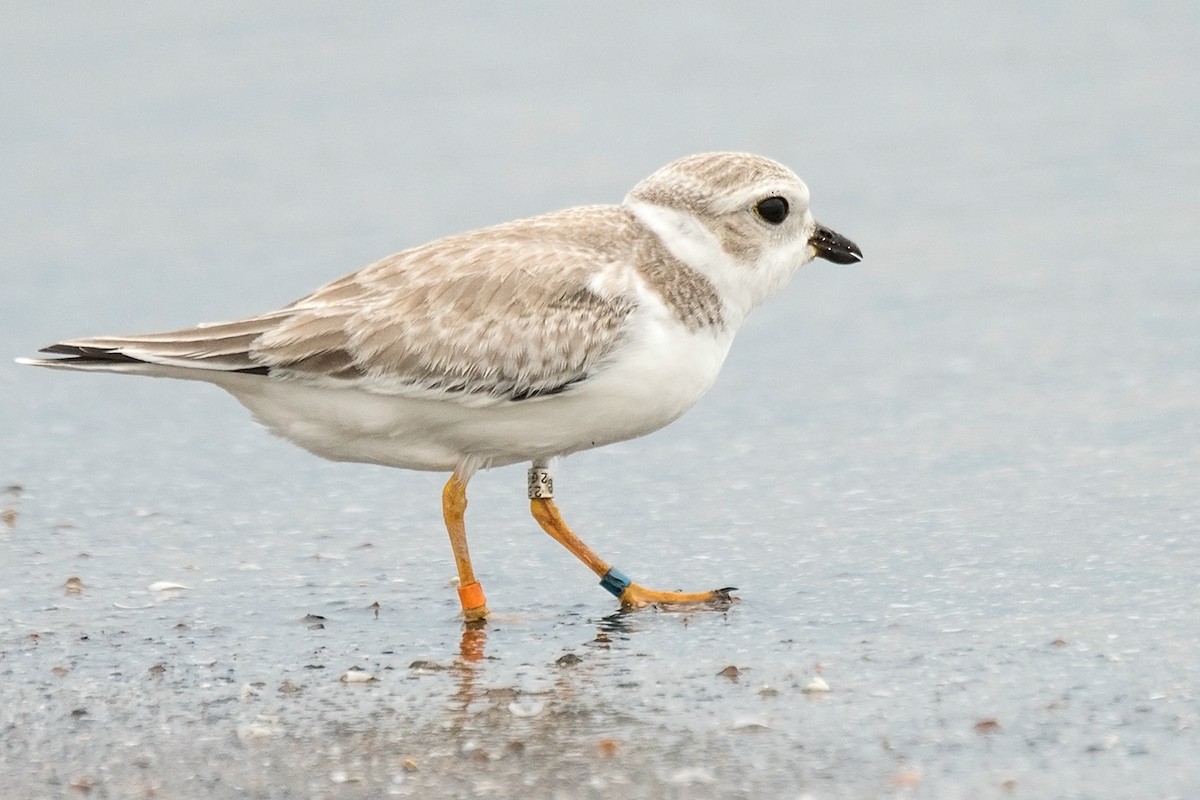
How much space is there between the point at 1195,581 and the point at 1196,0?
9.73 metres

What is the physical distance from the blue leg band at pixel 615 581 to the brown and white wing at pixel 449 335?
2.33ft

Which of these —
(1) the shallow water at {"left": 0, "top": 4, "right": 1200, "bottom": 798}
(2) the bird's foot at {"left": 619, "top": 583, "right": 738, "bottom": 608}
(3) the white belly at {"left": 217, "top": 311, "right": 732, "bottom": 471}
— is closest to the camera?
(1) the shallow water at {"left": 0, "top": 4, "right": 1200, "bottom": 798}

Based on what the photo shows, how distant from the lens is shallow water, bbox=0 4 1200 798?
5195 mm

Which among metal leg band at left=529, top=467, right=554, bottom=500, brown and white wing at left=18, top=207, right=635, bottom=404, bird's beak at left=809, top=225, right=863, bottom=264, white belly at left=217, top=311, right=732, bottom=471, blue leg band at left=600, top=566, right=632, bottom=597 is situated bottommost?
blue leg band at left=600, top=566, right=632, bottom=597

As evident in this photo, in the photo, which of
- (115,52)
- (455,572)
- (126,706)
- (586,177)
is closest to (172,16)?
(115,52)

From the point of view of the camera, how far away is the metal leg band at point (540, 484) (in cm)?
680

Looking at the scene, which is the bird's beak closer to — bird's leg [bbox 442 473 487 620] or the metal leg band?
Result: the metal leg band

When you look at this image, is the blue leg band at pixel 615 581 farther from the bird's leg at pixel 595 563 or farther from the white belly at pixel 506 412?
the white belly at pixel 506 412

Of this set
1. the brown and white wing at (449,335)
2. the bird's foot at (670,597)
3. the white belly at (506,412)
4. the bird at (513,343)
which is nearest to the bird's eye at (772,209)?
the bird at (513,343)

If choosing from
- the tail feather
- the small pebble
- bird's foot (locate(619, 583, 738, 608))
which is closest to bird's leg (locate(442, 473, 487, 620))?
bird's foot (locate(619, 583, 738, 608))

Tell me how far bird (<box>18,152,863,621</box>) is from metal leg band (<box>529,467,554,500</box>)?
0.23 metres

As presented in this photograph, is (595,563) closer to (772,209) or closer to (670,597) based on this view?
(670,597)

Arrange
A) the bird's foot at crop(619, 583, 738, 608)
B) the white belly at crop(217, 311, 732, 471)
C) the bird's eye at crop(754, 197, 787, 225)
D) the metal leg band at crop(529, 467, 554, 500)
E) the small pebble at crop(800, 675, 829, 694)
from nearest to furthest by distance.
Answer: the small pebble at crop(800, 675, 829, 694) → the white belly at crop(217, 311, 732, 471) → the bird's foot at crop(619, 583, 738, 608) → the bird's eye at crop(754, 197, 787, 225) → the metal leg band at crop(529, 467, 554, 500)

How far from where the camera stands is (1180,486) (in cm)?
723
